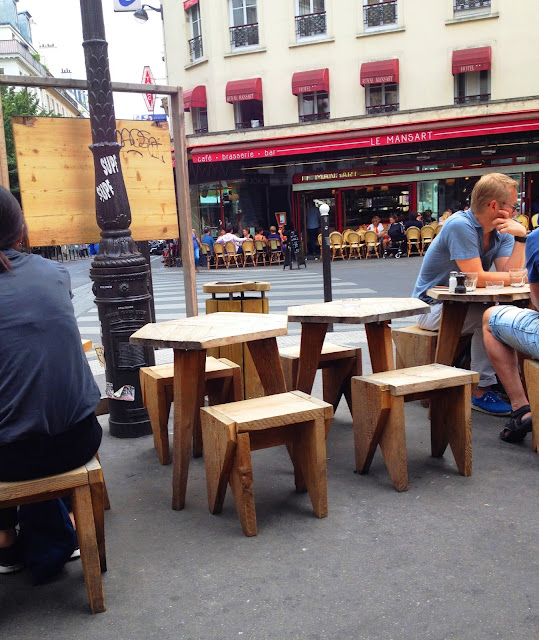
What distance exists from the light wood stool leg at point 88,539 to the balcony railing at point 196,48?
24.3 meters

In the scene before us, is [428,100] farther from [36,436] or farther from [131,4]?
[36,436]

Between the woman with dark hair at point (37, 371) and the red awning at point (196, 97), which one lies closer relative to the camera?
the woman with dark hair at point (37, 371)

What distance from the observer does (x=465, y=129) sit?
20406mm

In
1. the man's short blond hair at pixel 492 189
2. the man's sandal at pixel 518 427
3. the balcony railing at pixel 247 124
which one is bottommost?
the man's sandal at pixel 518 427

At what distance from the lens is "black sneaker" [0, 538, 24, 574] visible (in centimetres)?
Result: 277

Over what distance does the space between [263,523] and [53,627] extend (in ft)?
3.50

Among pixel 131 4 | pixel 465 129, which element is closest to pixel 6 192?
pixel 131 4

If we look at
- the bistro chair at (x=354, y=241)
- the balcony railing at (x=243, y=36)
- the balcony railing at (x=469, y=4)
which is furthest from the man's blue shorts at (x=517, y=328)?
the balcony railing at (x=243, y=36)

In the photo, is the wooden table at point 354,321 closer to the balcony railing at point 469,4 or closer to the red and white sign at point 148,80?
the red and white sign at point 148,80

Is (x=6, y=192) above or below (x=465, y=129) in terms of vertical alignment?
below

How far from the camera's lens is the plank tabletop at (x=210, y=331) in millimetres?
3088

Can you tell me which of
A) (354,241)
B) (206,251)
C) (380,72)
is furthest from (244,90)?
(354,241)

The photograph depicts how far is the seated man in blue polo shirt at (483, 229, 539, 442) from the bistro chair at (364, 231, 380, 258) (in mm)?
17267

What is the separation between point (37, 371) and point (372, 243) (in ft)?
64.0
